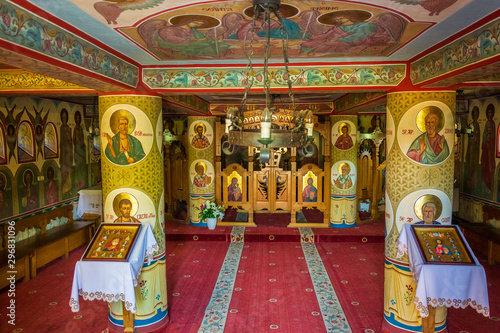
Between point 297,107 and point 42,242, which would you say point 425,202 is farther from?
point 42,242

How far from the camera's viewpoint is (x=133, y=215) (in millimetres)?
5258

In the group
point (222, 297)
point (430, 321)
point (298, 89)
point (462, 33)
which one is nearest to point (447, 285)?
point (430, 321)

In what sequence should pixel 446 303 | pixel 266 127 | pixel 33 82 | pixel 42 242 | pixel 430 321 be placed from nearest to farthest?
1. pixel 266 127
2. pixel 446 303
3. pixel 430 321
4. pixel 33 82
5. pixel 42 242

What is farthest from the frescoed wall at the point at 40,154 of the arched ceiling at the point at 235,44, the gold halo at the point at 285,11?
the gold halo at the point at 285,11

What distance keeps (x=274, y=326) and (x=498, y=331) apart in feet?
11.3

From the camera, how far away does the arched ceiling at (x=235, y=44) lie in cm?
287

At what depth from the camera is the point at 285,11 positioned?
2.99 m

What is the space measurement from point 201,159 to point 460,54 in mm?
8221

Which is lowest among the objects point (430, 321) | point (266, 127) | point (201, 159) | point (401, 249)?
point (430, 321)

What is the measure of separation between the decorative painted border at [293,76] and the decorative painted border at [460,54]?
0.40m

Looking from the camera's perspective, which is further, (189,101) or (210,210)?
(210,210)

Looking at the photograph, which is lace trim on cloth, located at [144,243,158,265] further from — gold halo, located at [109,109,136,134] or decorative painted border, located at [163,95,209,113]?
decorative painted border, located at [163,95,209,113]

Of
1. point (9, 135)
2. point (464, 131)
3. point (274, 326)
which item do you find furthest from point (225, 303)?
→ point (464, 131)

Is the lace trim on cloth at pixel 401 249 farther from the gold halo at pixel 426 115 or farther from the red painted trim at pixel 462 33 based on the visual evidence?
the red painted trim at pixel 462 33
